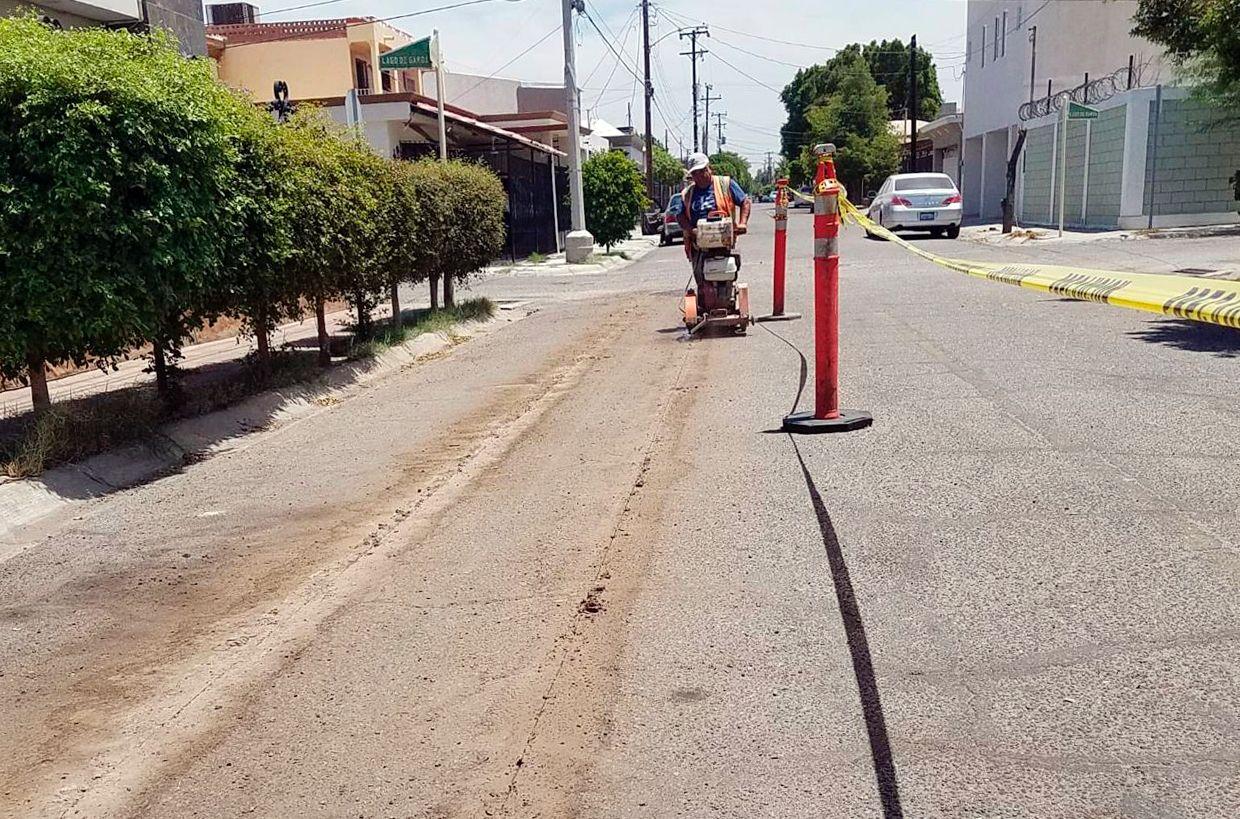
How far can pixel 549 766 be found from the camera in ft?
10.8

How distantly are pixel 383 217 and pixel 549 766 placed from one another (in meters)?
9.31

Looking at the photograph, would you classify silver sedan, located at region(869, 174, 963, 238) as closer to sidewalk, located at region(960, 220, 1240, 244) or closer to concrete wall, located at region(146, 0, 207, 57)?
sidewalk, located at region(960, 220, 1240, 244)

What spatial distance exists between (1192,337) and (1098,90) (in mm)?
23138

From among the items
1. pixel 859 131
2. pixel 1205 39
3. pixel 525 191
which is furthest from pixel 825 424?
pixel 859 131

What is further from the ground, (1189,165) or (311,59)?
(311,59)

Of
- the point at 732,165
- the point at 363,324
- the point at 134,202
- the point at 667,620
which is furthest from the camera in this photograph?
the point at 732,165

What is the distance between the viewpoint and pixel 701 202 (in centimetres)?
1173

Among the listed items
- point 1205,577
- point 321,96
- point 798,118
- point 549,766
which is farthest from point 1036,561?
point 798,118

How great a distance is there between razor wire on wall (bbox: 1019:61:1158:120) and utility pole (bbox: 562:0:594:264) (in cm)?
1295

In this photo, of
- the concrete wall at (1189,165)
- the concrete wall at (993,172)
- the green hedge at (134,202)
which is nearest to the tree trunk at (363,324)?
the green hedge at (134,202)

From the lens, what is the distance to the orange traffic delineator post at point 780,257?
515 inches

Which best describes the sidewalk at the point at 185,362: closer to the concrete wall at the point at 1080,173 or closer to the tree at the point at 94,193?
the tree at the point at 94,193

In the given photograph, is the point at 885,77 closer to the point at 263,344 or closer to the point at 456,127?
the point at 456,127

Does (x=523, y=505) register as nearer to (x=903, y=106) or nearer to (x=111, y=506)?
(x=111, y=506)
